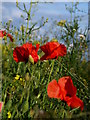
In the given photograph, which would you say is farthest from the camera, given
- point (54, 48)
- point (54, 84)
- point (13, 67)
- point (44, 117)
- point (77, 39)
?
point (77, 39)

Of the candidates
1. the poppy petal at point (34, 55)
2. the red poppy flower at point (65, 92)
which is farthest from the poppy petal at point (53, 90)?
the poppy petal at point (34, 55)

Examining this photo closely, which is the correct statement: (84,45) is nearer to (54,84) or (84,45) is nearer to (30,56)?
(30,56)

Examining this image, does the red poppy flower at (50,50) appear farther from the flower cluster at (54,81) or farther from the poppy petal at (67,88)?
the poppy petal at (67,88)

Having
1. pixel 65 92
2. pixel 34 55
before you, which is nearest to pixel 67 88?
pixel 65 92

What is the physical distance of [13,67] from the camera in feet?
6.77

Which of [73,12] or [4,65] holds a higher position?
[73,12]

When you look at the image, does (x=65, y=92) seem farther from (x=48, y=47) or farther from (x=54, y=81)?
(x=48, y=47)

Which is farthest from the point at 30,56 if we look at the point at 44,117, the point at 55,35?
the point at 55,35

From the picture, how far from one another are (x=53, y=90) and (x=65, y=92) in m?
0.06

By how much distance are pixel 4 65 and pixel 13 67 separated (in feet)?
0.82

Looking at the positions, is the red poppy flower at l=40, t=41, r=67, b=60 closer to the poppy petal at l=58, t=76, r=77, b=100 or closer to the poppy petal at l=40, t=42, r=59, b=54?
the poppy petal at l=40, t=42, r=59, b=54

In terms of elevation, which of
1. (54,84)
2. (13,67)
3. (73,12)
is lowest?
(13,67)

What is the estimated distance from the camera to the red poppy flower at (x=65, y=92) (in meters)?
0.74

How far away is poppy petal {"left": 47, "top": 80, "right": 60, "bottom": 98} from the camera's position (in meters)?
0.73
